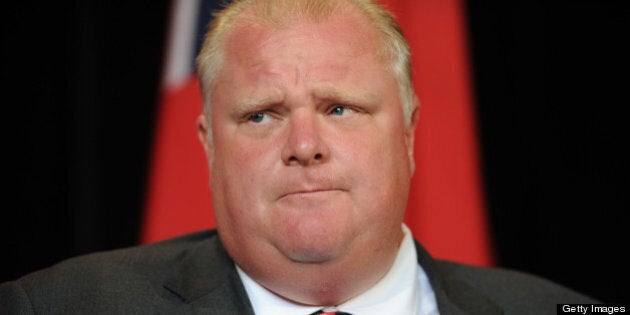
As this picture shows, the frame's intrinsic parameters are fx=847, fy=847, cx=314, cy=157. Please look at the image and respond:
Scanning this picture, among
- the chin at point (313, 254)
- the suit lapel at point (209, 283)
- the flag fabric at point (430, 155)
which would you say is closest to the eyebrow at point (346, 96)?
the chin at point (313, 254)

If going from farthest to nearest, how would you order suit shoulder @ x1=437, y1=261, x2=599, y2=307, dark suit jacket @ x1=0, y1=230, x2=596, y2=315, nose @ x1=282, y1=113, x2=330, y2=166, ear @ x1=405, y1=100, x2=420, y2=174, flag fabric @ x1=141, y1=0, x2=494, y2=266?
1. flag fabric @ x1=141, y1=0, x2=494, y2=266
2. suit shoulder @ x1=437, y1=261, x2=599, y2=307
3. ear @ x1=405, y1=100, x2=420, y2=174
4. dark suit jacket @ x1=0, y1=230, x2=596, y2=315
5. nose @ x1=282, y1=113, x2=330, y2=166

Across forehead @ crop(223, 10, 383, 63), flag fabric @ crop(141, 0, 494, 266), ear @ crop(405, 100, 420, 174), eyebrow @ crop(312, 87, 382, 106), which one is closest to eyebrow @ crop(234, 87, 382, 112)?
eyebrow @ crop(312, 87, 382, 106)

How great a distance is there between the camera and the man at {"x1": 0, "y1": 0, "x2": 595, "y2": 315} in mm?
1977

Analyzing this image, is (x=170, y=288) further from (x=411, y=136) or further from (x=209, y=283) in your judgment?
(x=411, y=136)

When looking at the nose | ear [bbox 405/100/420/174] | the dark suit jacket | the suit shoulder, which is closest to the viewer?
the nose

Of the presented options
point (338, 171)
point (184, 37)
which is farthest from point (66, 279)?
point (184, 37)

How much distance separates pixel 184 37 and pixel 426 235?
3.82 feet

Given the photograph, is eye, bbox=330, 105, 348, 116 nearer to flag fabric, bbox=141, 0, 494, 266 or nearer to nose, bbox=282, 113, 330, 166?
nose, bbox=282, 113, 330, 166

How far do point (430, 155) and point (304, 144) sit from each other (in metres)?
1.33

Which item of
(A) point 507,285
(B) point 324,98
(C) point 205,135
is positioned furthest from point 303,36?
(A) point 507,285

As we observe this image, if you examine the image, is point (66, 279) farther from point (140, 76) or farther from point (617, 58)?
point (617, 58)

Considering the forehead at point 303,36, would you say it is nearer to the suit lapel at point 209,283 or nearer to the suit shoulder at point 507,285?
the suit lapel at point 209,283

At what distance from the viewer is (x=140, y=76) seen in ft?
Result: 9.87

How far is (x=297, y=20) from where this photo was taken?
2.12m
